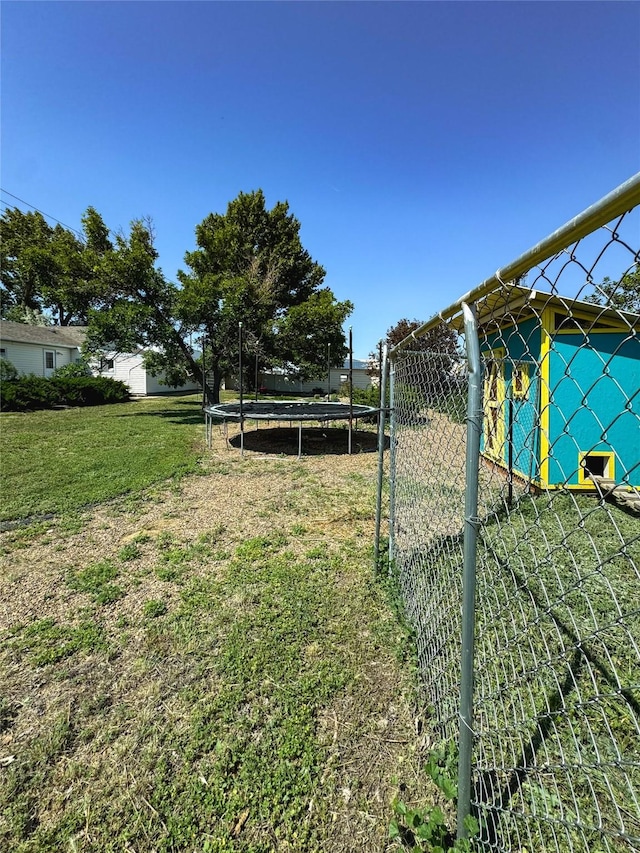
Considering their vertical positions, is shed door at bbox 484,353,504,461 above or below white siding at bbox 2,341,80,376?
below

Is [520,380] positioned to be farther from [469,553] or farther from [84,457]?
[84,457]

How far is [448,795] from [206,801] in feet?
3.14

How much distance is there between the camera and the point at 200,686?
212 cm

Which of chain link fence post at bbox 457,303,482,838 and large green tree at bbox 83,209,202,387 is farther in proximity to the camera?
large green tree at bbox 83,209,202,387

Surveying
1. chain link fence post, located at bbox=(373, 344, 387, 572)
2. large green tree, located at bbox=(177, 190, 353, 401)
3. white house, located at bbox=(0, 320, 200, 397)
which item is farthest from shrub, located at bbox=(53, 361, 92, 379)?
chain link fence post, located at bbox=(373, 344, 387, 572)

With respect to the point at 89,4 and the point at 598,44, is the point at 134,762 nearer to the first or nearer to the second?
the point at 598,44

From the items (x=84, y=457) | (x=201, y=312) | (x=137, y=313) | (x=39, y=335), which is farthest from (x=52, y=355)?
(x=84, y=457)

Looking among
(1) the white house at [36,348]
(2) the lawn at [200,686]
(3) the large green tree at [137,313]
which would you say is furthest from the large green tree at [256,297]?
(2) the lawn at [200,686]

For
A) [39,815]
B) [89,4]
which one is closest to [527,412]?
[39,815]

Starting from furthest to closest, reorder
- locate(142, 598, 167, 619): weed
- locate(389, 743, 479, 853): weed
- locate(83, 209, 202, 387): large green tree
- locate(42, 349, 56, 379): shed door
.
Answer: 1. locate(42, 349, 56, 379): shed door
2. locate(83, 209, 202, 387): large green tree
3. locate(142, 598, 167, 619): weed
4. locate(389, 743, 479, 853): weed

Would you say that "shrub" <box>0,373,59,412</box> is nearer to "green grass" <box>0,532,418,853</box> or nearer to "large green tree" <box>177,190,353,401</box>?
"large green tree" <box>177,190,353,401</box>

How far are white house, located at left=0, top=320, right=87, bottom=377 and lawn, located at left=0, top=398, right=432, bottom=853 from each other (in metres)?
16.8

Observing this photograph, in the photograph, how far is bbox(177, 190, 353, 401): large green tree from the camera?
12664 millimetres

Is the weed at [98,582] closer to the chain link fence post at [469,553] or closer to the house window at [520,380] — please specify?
the chain link fence post at [469,553]
